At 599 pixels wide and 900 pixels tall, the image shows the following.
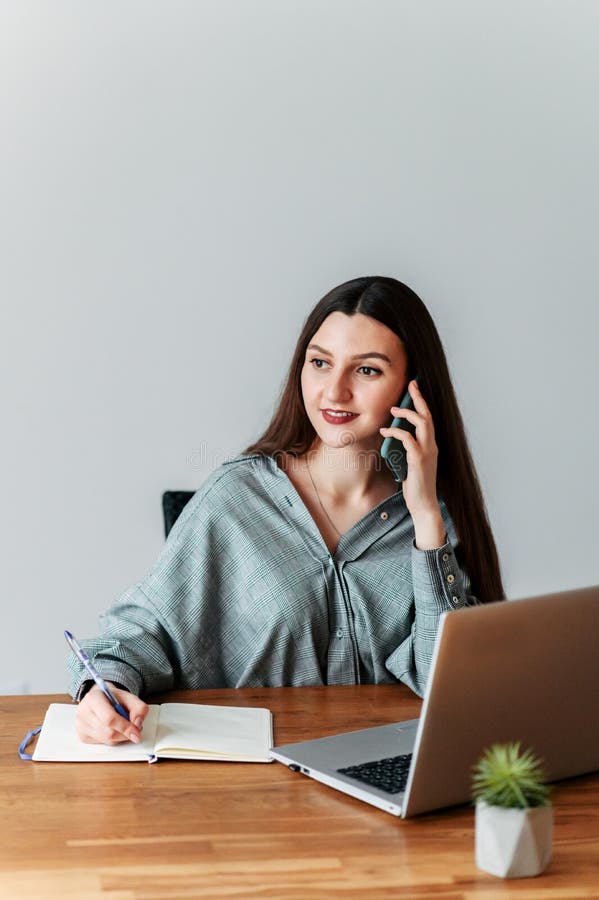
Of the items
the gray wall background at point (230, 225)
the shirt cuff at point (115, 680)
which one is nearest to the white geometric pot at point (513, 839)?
the shirt cuff at point (115, 680)

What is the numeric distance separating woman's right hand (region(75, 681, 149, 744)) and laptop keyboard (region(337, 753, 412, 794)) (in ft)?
1.00

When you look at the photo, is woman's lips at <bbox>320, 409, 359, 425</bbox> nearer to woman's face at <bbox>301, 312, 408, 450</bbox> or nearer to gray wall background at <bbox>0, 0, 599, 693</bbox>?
woman's face at <bbox>301, 312, 408, 450</bbox>

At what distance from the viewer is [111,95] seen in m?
2.90

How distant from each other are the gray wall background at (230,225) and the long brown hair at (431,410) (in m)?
0.90

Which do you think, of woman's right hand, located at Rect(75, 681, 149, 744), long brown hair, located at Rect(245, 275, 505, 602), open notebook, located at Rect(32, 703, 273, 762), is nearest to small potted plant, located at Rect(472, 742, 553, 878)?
open notebook, located at Rect(32, 703, 273, 762)

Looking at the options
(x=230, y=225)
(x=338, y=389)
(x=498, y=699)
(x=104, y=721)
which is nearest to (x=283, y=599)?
(x=338, y=389)

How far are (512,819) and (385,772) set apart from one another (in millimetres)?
307

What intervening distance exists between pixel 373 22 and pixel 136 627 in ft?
6.37

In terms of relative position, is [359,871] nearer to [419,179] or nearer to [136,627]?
[136,627]

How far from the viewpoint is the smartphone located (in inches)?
79.4

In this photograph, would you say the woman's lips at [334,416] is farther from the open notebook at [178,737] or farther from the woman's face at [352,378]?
the open notebook at [178,737]

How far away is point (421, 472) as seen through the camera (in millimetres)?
2010

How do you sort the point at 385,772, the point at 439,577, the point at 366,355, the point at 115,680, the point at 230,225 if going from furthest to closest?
the point at 230,225 < the point at 366,355 < the point at 439,577 < the point at 115,680 < the point at 385,772

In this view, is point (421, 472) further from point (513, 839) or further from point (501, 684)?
point (513, 839)
